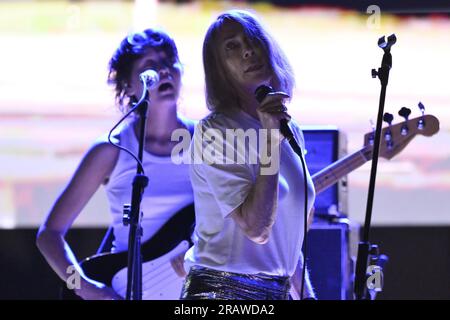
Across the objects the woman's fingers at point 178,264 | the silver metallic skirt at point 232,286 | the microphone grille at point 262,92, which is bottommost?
the woman's fingers at point 178,264

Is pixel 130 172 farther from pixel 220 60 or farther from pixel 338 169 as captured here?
pixel 220 60

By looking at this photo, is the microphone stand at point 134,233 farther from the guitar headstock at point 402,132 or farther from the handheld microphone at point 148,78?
the guitar headstock at point 402,132

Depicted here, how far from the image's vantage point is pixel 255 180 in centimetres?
180

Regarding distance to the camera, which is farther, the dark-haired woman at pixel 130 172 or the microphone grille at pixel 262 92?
the dark-haired woman at pixel 130 172

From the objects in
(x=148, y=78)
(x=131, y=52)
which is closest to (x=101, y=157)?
(x=131, y=52)

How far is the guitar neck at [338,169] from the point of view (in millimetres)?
2615

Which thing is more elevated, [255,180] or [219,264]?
[255,180]

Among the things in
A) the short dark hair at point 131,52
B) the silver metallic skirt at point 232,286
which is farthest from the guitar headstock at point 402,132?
the silver metallic skirt at point 232,286

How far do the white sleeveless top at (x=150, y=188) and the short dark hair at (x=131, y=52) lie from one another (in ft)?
0.52

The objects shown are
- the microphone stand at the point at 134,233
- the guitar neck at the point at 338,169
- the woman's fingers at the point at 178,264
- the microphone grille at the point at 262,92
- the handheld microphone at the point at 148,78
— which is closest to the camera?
the microphone grille at the point at 262,92

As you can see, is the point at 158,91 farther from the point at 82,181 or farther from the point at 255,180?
the point at 255,180

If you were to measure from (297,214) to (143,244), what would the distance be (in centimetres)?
101
